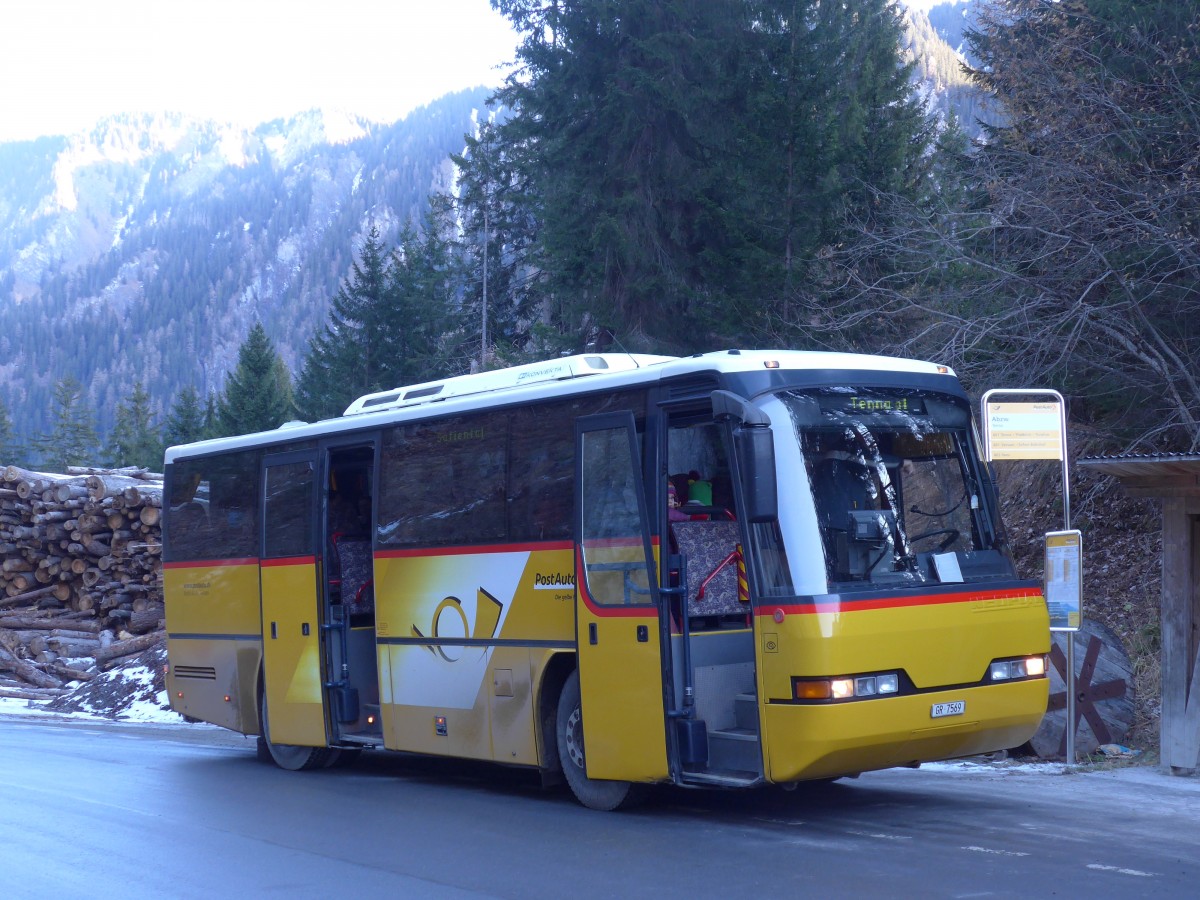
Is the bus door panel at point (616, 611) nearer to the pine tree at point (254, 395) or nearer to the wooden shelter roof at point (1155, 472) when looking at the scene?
the wooden shelter roof at point (1155, 472)

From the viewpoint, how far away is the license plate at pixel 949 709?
8.79 meters

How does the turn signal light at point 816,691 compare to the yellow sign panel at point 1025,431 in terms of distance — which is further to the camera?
the yellow sign panel at point 1025,431

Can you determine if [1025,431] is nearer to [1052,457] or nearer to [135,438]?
[1052,457]

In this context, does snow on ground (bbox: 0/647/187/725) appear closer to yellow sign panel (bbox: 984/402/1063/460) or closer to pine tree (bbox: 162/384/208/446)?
yellow sign panel (bbox: 984/402/1063/460)

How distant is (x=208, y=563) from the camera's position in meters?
15.1

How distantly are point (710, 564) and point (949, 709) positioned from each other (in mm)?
1909

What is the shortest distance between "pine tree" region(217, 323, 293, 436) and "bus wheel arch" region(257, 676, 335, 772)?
5025cm

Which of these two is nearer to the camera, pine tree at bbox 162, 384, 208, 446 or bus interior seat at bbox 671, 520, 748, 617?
bus interior seat at bbox 671, 520, 748, 617

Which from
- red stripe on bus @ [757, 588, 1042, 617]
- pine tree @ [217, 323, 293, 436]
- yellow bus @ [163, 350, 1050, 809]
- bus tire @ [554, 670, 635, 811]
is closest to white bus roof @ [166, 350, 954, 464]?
yellow bus @ [163, 350, 1050, 809]

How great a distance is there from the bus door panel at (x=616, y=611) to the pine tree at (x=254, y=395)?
181ft

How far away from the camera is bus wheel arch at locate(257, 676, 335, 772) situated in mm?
13820

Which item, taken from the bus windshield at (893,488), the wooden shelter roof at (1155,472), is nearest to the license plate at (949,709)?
the bus windshield at (893,488)

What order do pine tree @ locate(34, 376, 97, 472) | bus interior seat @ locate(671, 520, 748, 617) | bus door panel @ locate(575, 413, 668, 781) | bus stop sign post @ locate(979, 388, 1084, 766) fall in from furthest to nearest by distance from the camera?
→ pine tree @ locate(34, 376, 97, 472) → bus stop sign post @ locate(979, 388, 1084, 766) → bus interior seat @ locate(671, 520, 748, 617) → bus door panel @ locate(575, 413, 668, 781)

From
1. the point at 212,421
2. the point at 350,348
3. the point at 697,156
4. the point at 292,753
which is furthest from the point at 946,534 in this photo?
the point at 212,421
